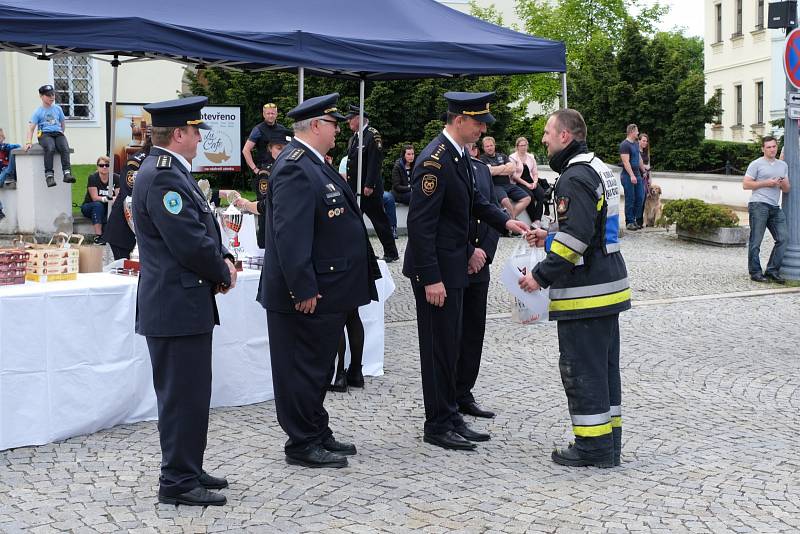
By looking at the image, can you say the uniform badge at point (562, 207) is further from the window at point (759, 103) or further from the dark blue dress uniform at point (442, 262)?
the window at point (759, 103)

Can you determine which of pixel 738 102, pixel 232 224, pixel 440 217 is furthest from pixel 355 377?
Result: pixel 738 102

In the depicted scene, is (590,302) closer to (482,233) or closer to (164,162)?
(482,233)

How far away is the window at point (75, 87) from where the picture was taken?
3131 centimetres

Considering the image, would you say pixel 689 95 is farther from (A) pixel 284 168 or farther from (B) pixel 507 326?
(A) pixel 284 168

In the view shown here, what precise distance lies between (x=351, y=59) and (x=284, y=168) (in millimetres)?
4050

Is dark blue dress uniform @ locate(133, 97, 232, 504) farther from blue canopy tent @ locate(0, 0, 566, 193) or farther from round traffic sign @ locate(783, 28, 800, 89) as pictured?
A: round traffic sign @ locate(783, 28, 800, 89)

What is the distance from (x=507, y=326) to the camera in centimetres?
1030

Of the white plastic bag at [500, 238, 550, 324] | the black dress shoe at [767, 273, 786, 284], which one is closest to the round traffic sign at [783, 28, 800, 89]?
the black dress shoe at [767, 273, 786, 284]

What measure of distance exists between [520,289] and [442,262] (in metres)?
0.49

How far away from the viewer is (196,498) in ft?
16.5

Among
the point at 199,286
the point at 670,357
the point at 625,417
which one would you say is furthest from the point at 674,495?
the point at 670,357

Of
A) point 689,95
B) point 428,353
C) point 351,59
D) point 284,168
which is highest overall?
point 689,95

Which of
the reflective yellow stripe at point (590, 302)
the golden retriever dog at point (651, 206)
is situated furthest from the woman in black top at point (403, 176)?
the reflective yellow stripe at point (590, 302)

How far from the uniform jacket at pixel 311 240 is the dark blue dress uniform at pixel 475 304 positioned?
100 centimetres
